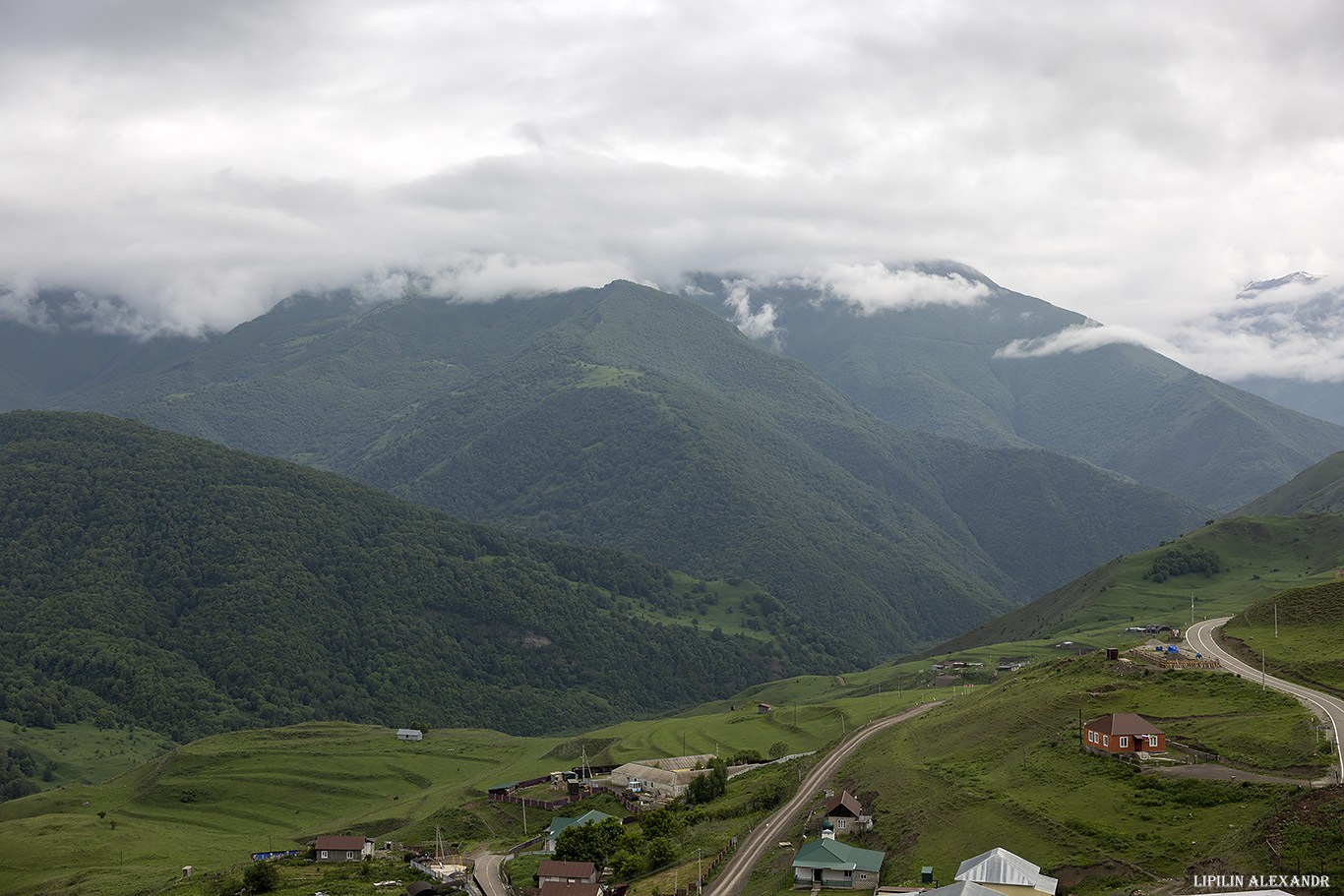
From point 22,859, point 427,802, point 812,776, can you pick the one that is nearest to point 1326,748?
point 812,776

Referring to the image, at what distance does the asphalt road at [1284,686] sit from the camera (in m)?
62.0

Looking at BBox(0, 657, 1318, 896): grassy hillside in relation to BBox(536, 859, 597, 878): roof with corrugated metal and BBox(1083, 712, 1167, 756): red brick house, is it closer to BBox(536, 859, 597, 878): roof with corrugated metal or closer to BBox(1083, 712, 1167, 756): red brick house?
BBox(1083, 712, 1167, 756): red brick house

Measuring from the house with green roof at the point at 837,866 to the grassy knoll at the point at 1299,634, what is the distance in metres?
32.1

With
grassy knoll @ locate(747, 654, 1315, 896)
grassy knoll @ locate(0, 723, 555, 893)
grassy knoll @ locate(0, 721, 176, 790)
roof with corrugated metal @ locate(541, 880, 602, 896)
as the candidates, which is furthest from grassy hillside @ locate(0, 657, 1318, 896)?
grassy knoll @ locate(0, 721, 176, 790)

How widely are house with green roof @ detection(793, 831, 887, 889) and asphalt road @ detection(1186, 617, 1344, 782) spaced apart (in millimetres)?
23526

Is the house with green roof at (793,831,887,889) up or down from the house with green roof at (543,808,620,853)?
up

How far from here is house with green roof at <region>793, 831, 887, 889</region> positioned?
202 feet

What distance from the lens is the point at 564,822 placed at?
317ft

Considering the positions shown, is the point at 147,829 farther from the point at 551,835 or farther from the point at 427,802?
the point at 551,835

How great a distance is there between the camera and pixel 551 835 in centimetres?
9138

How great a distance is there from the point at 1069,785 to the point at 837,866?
13990mm

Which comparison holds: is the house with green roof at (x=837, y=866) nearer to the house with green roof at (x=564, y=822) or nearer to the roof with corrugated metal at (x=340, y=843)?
A: the house with green roof at (x=564, y=822)

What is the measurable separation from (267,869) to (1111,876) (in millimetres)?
58177

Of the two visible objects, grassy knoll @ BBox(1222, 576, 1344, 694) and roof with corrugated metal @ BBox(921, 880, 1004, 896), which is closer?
roof with corrugated metal @ BBox(921, 880, 1004, 896)
